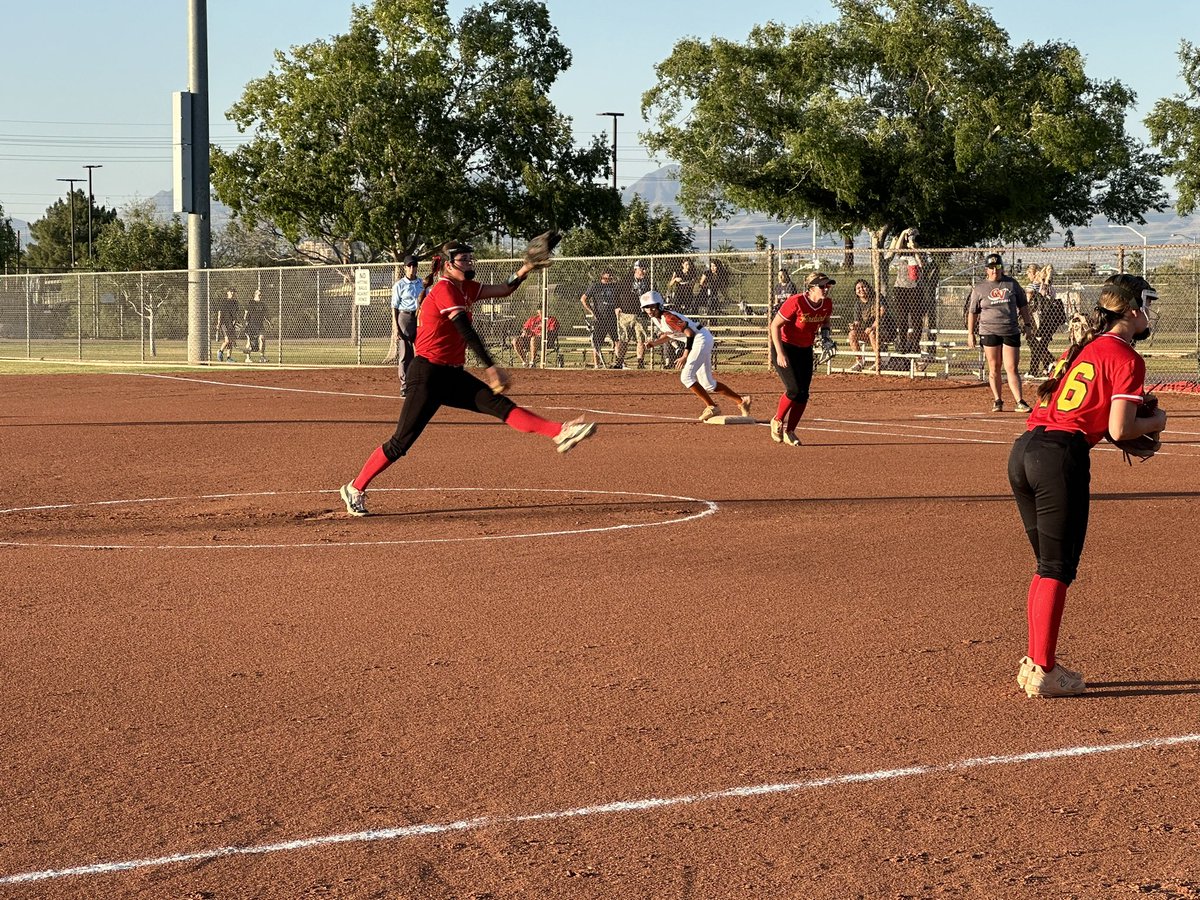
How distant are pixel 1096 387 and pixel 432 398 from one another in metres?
6.15

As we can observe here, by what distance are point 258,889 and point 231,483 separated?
9839 millimetres

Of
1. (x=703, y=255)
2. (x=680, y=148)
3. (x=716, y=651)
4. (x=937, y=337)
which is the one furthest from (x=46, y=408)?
(x=680, y=148)

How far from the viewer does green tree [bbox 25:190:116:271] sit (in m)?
97.2

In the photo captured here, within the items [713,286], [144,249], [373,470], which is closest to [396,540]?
[373,470]

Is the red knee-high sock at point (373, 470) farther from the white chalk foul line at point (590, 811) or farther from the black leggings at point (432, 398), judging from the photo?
the white chalk foul line at point (590, 811)

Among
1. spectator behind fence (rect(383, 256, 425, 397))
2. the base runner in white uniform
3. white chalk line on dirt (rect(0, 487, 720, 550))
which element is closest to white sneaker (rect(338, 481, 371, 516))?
white chalk line on dirt (rect(0, 487, 720, 550))

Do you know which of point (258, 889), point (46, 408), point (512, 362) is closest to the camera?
point (258, 889)

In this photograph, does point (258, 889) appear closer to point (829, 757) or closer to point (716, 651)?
point (829, 757)

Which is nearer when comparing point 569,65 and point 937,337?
point 937,337

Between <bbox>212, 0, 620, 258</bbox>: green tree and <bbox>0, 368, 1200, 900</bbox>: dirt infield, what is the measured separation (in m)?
33.6

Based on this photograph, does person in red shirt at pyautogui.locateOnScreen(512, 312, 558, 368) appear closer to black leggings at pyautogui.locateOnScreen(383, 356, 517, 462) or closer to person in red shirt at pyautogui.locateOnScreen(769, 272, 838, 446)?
person in red shirt at pyautogui.locateOnScreen(769, 272, 838, 446)

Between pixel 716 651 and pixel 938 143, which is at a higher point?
pixel 938 143

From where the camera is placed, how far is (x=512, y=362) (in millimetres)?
36000

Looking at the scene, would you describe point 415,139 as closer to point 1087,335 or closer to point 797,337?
point 797,337
